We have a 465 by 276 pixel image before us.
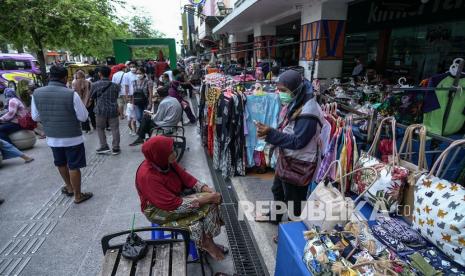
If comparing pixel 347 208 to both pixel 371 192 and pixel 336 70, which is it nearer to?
pixel 371 192

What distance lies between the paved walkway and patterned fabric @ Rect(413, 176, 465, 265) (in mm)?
1874

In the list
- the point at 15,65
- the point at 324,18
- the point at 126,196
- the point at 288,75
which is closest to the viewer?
the point at 288,75

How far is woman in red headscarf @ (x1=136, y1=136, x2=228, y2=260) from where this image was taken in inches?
93.0

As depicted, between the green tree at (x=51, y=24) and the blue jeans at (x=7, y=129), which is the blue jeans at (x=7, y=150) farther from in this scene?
the green tree at (x=51, y=24)

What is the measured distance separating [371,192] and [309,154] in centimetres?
75

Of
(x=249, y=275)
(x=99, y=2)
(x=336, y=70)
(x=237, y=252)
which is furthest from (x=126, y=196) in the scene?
(x=99, y=2)

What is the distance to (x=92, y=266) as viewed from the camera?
295cm

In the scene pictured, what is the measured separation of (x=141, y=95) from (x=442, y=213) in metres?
6.75

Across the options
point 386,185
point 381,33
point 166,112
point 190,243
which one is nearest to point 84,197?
point 166,112

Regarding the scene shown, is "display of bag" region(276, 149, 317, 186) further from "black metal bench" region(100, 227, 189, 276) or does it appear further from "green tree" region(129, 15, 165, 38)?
"green tree" region(129, 15, 165, 38)

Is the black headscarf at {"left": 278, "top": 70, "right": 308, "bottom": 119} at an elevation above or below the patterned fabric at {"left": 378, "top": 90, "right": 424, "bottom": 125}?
above

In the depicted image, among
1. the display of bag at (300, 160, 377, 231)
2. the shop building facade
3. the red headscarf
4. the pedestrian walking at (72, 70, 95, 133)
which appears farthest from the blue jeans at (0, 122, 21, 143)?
the display of bag at (300, 160, 377, 231)

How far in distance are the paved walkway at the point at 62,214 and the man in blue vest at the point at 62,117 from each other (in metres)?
0.58

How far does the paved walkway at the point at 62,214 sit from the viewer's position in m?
3.04
